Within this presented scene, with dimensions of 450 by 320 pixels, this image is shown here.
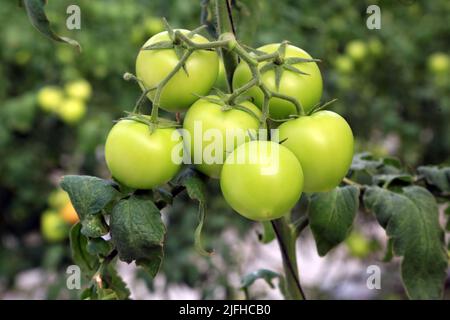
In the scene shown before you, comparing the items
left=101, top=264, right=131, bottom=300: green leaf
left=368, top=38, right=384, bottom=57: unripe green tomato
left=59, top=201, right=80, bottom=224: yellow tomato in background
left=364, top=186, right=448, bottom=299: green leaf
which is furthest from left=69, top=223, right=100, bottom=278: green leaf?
left=368, top=38, right=384, bottom=57: unripe green tomato

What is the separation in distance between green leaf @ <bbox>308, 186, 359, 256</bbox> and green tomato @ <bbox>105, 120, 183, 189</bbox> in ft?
0.58

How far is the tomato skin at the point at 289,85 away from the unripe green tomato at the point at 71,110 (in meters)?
1.19

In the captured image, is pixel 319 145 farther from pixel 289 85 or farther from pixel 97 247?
pixel 97 247

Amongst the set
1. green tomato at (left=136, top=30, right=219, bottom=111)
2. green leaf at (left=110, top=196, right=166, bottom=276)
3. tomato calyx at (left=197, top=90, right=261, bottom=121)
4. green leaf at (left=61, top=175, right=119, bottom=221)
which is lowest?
green leaf at (left=110, top=196, right=166, bottom=276)

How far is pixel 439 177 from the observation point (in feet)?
2.40

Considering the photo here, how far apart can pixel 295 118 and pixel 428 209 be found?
194mm

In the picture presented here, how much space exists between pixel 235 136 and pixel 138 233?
0.11 m

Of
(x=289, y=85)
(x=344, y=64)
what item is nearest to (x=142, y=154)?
(x=289, y=85)

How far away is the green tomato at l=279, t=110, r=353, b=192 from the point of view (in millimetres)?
531

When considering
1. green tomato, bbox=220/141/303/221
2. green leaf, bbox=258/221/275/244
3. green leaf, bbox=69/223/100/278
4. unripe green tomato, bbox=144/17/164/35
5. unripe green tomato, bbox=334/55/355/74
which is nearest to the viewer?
green tomato, bbox=220/141/303/221

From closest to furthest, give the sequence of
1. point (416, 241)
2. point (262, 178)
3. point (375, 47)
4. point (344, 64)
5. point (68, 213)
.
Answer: point (262, 178)
point (416, 241)
point (68, 213)
point (344, 64)
point (375, 47)

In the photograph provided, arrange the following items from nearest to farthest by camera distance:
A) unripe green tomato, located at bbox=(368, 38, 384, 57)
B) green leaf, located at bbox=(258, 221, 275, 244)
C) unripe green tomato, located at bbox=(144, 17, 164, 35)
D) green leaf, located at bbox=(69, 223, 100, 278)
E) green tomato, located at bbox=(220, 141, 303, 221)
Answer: green tomato, located at bbox=(220, 141, 303, 221), green leaf, located at bbox=(69, 223, 100, 278), green leaf, located at bbox=(258, 221, 275, 244), unripe green tomato, located at bbox=(144, 17, 164, 35), unripe green tomato, located at bbox=(368, 38, 384, 57)

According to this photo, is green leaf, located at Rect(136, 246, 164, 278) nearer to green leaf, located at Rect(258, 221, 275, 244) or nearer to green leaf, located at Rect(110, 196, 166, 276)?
green leaf, located at Rect(110, 196, 166, 276)
